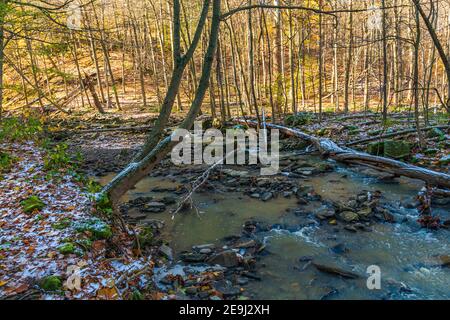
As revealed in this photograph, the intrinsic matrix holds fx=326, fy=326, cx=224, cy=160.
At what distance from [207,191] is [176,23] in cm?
463

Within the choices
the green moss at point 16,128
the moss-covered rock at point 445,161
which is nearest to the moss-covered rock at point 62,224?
the green moss at point 16,128

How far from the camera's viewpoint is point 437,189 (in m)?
7.34

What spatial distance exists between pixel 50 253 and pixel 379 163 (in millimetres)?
8212

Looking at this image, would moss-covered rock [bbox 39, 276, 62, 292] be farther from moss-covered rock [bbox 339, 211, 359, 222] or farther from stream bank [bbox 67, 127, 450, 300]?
moss-covered rock [bbox 339, 211, 359, 222]

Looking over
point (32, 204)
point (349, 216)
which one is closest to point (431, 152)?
point (349, 216)

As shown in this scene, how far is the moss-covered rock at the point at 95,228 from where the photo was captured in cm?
514

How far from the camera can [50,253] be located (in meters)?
4.43

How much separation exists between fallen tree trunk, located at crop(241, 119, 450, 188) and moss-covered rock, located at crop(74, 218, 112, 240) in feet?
23.0

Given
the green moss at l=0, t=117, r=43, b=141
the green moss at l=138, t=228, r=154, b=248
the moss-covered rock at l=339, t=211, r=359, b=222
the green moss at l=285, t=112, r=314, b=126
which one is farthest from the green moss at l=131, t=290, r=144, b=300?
the green moss at l=285, t=112, r=314, b=126

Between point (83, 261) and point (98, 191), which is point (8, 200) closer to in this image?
point (98, 191)

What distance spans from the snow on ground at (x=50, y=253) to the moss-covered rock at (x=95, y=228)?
0.14 meters

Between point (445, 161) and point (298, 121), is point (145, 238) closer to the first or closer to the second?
point (445, 161)
